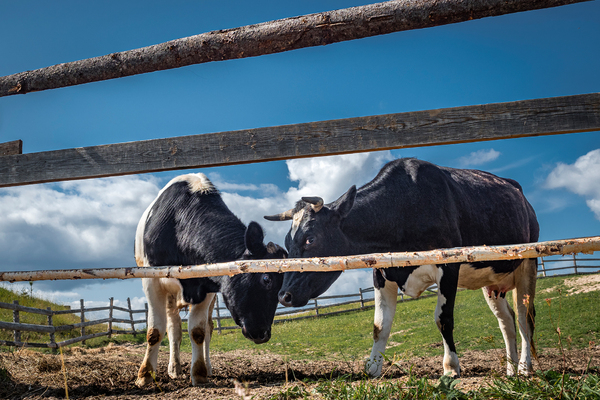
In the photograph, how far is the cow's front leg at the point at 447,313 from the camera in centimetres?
365

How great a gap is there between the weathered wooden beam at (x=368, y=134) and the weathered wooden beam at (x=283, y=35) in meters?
0.60

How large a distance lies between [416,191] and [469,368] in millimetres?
2458

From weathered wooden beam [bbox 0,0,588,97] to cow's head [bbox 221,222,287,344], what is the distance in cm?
187

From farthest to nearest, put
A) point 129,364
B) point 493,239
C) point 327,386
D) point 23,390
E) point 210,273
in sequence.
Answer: point 129,364, point 493,239, point 23,390, point 210,273, point 327,386

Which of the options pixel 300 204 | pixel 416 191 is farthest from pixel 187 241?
pixel 416 191

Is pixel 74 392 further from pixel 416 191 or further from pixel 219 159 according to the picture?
pixel 416 191

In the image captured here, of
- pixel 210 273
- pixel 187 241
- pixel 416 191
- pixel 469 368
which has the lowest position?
pixel 469 368

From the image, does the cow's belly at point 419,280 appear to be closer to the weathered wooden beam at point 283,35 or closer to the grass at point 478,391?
the grass at point 478,391

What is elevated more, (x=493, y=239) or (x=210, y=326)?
(x=493, y=239)

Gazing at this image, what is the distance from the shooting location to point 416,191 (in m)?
4.54

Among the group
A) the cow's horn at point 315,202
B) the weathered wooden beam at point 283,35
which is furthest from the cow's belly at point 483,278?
the weathered wooden beam at point 283,35

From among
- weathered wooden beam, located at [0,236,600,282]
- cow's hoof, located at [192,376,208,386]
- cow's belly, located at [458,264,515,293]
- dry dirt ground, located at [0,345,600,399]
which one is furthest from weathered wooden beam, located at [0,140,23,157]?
cow's belly, located at [458,264,515,293]

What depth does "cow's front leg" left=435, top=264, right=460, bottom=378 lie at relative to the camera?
3650 millimetres

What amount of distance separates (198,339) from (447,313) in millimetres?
2767
